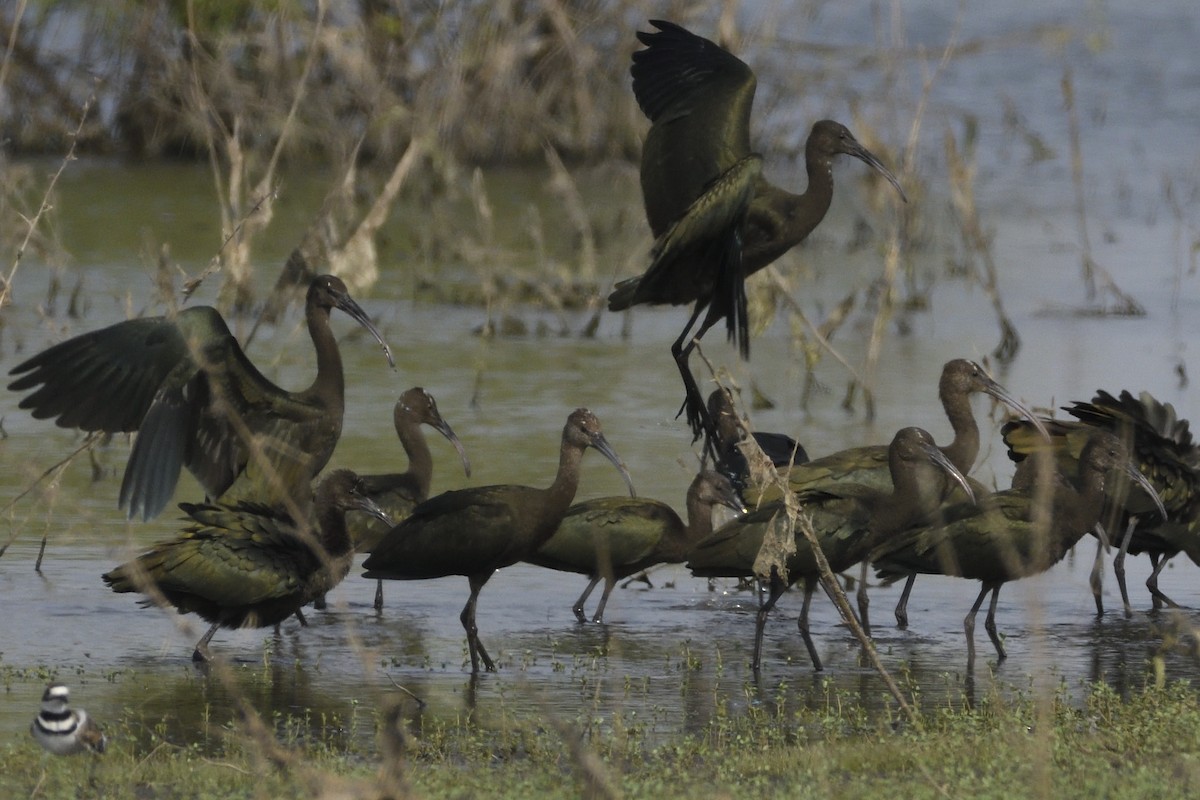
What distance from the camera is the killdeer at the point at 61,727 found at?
16.4 feet

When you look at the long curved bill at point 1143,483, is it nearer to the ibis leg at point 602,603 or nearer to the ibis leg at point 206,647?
the ibis leg at point 602,603

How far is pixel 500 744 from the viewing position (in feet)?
19.2

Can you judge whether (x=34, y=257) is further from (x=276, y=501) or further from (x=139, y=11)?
(x=276, y=501)

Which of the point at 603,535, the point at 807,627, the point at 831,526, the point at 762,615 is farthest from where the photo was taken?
the point at 603,535

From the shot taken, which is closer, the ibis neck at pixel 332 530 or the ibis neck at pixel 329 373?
the ibis neck at pixel 332 530

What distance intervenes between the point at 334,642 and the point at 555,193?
9009mm

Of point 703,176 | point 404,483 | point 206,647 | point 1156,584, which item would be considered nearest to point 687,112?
point 703,176

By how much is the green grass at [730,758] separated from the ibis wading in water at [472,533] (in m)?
1.14

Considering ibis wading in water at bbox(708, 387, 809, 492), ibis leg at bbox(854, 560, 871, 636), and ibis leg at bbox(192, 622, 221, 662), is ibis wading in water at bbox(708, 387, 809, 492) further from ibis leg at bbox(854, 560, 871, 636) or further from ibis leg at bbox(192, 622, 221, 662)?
ibis leg at bbox(192, 622, 221, 662)

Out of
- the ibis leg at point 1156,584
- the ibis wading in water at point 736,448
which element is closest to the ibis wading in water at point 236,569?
the ibis wading in water at point 736,448

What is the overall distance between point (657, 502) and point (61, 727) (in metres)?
3.41

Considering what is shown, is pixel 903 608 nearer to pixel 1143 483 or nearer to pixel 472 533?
pixel 1143 483

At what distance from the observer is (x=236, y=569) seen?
6.83m

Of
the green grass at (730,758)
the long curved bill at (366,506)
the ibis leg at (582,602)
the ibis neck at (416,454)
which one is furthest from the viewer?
the ibis neck at (416,454)
